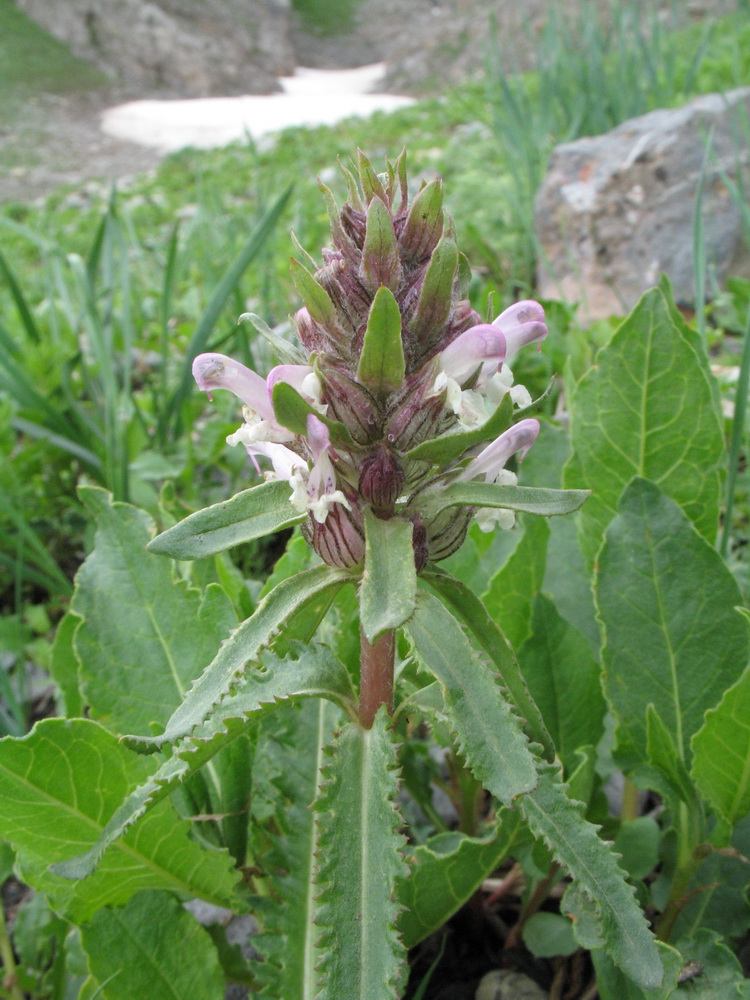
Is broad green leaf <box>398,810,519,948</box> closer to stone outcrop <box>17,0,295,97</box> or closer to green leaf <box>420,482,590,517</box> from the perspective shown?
green leaf <box>420,482,590,517</box>

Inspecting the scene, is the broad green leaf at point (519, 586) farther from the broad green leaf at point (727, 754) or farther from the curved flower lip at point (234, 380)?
the curved flower lip at point (234, 380)

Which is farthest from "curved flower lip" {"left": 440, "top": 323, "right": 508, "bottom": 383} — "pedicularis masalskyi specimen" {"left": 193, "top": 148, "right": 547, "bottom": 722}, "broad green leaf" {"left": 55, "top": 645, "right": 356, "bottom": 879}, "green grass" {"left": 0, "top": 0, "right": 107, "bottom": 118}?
"green grass" {"left": 0, "top": 0, "right": 107, "bottom": 118}

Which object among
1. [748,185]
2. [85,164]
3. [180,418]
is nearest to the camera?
[180,418]

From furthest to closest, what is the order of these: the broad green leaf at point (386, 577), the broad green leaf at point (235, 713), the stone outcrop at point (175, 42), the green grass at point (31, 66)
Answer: the stone outcrop at point (175, 42)
the green grass at point (31, 66)
the broad green leaf at point (235, 713)
the broad green leaf at point (386, 577)

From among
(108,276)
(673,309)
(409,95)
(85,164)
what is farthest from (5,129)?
(673,309)

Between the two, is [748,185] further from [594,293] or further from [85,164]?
[85,164]

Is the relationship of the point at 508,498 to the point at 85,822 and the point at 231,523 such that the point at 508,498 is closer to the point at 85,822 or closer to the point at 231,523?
the point at 231,523

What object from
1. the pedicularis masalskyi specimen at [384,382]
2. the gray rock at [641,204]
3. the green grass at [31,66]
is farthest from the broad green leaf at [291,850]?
the green grass at [31,66]

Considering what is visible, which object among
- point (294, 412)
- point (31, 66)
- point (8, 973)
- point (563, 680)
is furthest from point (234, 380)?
point (31, 66)
